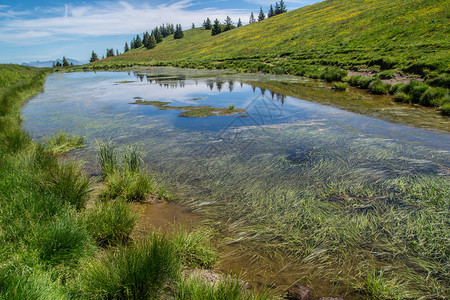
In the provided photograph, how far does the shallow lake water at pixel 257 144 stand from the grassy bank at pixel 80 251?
849 mm

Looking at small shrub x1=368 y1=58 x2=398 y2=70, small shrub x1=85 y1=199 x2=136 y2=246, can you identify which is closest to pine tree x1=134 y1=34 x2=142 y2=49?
small shrub x1=368 y1=58 x2=398 y2=70

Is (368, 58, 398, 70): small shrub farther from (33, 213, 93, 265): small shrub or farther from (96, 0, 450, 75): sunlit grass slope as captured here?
(33, 213, 93, 265): small shrub

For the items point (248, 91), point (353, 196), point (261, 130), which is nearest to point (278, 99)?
point (248, 91)

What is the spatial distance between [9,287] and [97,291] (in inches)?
25.6

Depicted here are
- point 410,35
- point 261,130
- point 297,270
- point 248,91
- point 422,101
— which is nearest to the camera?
point 297,270

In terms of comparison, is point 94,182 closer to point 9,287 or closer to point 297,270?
point 9,287

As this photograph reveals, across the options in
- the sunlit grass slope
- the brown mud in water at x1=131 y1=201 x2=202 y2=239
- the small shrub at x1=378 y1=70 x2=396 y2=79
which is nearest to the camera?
the brown mud in water at x1=131 y1=201 x2=202 y2=239

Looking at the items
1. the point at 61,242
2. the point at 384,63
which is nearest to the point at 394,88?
the point at 384,63

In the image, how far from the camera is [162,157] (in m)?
6.63

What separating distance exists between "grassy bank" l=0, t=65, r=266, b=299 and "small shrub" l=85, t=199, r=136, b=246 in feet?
0.04

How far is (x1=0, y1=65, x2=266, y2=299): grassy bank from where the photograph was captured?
7.32 ft

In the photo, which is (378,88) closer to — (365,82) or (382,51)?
(365,82)

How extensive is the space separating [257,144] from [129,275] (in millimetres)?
5577

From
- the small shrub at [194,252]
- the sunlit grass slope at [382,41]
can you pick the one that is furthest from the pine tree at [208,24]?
the small shrub at [194,252]
